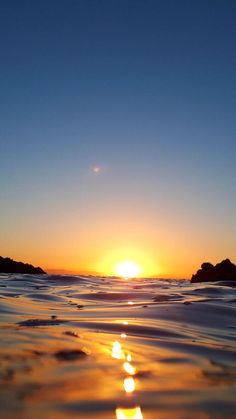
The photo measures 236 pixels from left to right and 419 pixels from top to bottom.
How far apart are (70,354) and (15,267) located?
41411mm

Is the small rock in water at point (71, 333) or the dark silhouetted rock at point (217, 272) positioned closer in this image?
the small rock in water at point (71, 333)

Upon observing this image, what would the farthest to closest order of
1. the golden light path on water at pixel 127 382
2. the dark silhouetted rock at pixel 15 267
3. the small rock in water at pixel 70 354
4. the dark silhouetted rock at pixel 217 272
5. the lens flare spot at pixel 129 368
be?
the dark silhouetted rock at pixel 15 267, the dark silhouetted rock at pixel 217 272, the small rock in water at pixel 70 354, the lens flare spot at pixel 129 368, the golden light path on water at pixel 127 382

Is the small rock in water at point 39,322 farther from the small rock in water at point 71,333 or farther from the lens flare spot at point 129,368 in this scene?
the lens flare spot at point 129,368

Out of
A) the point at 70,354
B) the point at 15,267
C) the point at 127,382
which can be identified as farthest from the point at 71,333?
the point at 15,267

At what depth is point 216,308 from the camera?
7.01 metres

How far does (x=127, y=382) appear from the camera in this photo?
243cm

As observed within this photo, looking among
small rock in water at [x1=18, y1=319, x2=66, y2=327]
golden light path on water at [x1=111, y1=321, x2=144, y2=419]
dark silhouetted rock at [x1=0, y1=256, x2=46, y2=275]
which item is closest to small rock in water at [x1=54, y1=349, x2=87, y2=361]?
golden light path on water at [x1=111, y1=321, x2=144, y2=419]

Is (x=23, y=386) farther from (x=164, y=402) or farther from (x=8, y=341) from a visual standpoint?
(x=8, y=341)

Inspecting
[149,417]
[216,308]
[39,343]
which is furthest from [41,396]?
[216,308]

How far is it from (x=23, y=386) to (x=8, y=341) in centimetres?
136

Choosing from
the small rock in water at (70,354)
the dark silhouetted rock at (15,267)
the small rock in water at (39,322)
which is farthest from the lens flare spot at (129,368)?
the dark silhouetted rock at (15,267)

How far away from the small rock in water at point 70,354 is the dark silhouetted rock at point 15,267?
40.3 metres

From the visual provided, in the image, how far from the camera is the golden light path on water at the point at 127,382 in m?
1.92

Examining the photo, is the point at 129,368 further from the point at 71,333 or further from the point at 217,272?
the point at 217,272
